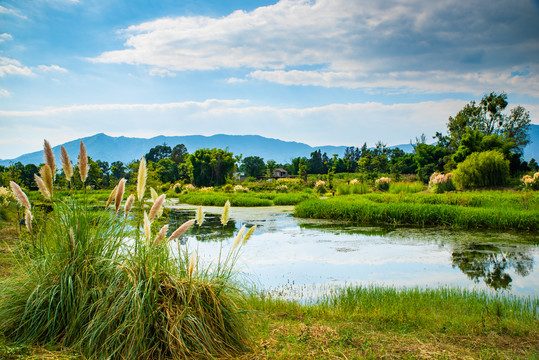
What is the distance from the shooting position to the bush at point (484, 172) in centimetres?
1961

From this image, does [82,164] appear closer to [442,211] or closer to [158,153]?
[442,211]

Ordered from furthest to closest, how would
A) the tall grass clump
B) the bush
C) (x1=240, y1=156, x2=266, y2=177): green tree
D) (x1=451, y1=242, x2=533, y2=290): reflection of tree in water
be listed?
(x1=240, y1=156, x2=266, y2=177): green tree
the bush
(x1=451, y1=242, x2=533, y2=290): reflection of tree in water
the tall grass clump

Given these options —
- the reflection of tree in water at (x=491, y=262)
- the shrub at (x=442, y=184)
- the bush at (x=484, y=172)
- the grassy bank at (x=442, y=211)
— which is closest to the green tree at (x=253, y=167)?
the bush at (x=484, y=172)

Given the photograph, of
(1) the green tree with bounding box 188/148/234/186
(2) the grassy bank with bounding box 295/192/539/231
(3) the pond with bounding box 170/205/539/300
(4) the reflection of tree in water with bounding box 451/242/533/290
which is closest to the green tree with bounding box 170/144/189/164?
(1) the green tree with bounding box 188/148/234/186

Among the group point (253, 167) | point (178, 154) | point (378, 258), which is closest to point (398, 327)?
point (378, 258)

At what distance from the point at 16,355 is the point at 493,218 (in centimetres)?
1274

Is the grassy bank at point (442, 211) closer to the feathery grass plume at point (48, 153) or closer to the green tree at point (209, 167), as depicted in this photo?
the feathery grass plume at point (48, 153)

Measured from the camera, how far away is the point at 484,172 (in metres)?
19.7

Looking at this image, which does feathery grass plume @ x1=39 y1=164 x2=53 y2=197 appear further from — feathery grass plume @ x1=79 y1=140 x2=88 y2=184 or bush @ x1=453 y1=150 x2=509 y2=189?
bush @ x1=453 y1=150 x2=509 y2=189

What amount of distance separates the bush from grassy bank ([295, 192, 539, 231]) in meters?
5.26

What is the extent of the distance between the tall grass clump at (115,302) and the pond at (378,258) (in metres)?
1.76

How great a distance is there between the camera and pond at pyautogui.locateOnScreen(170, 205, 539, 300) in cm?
597

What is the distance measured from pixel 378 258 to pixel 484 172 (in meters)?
15.5

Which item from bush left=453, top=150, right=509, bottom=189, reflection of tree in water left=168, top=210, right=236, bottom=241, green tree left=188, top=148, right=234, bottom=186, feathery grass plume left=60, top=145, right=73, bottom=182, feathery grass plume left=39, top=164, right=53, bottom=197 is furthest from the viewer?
green tree left=188, top=148, right=234, bottom=186
